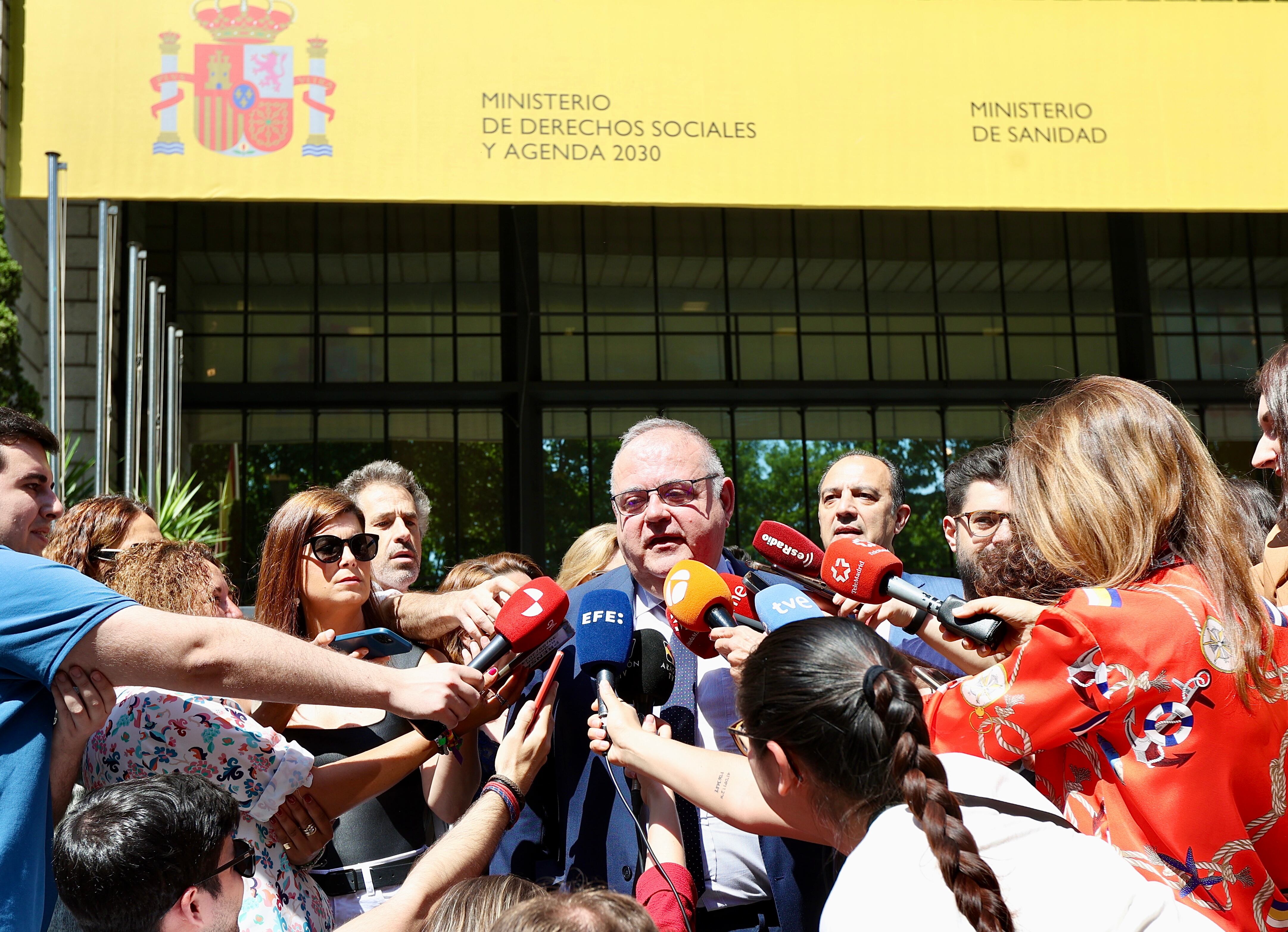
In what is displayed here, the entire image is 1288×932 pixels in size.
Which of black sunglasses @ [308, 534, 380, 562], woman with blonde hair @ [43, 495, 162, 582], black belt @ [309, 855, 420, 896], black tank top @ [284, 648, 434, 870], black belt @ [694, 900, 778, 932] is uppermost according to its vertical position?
woman with blonde hair @ [43, 495, 162, 582]

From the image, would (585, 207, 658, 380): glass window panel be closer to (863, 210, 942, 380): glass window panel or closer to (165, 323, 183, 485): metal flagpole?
(863, 210, 942, 380): glass window panel

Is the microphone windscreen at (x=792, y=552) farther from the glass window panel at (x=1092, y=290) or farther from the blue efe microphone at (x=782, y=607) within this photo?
the glass window panel at (x=1092, y=290)

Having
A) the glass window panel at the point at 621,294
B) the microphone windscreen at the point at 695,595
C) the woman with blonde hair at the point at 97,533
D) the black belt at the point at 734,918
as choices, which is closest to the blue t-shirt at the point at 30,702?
the microphone windscreen at the point at 695,595

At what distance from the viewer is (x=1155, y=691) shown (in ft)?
5.91

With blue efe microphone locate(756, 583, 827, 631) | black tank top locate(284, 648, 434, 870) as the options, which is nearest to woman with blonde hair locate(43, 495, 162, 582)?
black tank top locate(284, 648, 434, 870)

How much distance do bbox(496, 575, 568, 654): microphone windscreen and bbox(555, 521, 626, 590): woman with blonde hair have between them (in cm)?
169

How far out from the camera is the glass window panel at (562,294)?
1609 centimetres

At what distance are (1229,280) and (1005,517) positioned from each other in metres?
16.3

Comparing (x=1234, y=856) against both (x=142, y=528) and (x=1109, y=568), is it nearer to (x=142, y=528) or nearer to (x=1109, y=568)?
(x=1109, y=568)

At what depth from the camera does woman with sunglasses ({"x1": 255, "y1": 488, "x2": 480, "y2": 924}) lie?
2.72 meters

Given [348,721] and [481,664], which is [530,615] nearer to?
[481,664]

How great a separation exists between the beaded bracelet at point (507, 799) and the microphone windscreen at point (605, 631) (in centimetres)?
32

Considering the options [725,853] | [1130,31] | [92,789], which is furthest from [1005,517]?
[1130,31]

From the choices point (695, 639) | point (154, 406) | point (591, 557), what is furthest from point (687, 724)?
point (154, 406)
